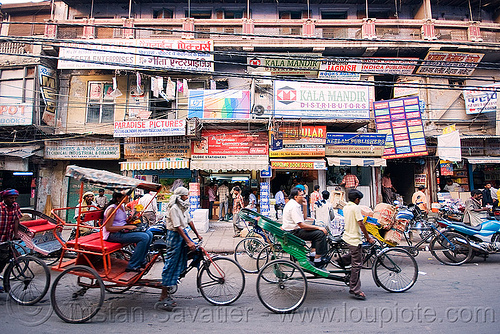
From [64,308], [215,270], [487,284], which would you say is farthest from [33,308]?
[487,284]

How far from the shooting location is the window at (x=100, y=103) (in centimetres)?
1364

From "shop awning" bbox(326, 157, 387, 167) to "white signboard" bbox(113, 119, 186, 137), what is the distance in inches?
275

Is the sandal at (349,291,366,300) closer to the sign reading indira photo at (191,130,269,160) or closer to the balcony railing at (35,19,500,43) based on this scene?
the sign reading indira photo at (191,130,269,160)

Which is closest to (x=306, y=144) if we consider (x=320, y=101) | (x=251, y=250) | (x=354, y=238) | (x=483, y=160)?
(x=320, y=101)

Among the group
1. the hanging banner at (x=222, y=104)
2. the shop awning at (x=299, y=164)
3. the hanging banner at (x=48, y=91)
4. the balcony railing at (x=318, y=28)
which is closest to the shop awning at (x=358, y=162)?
the shop awning at (x=299, y=164)

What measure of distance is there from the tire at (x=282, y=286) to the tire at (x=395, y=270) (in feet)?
5.25

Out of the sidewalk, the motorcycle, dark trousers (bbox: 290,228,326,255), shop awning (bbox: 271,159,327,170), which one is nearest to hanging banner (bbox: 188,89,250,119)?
shop awning (bbox: 271,159,327,170)

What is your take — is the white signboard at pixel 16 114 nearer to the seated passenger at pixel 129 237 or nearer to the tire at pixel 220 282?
the seated passenger at pixel 129 237

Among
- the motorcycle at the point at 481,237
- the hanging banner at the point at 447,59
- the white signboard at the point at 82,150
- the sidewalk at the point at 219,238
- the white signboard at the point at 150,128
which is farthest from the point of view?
the hanging banner at the point at 447,59

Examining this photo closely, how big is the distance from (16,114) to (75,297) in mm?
12231

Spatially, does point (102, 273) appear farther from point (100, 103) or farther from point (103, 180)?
point (100, 103)

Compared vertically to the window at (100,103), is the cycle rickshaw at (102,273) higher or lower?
lower

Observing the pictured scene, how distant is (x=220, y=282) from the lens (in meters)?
4.29

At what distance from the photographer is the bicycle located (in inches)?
170
